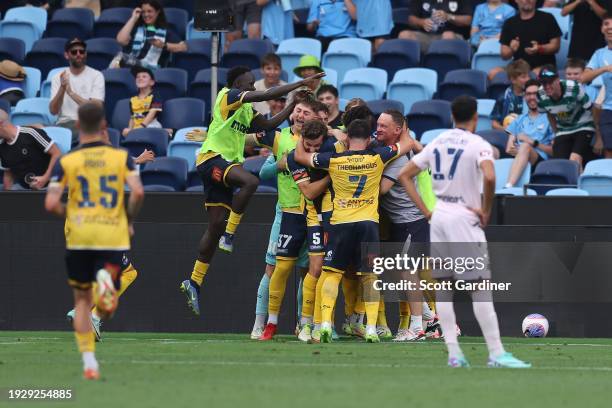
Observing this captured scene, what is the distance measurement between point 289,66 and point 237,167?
6.04 meters

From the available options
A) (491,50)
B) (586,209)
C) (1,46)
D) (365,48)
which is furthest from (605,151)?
(1,46)

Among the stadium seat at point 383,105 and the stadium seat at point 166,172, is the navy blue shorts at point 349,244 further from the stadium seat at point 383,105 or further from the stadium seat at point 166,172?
the stadium seat at point 383,105

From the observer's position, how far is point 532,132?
17.6 m

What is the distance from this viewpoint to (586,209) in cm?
1548

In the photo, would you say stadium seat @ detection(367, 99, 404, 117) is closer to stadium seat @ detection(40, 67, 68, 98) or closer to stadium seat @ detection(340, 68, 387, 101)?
stadium seat @ detection(340, 68, 387, 101)

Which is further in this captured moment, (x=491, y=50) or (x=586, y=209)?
(x=491, y=50)

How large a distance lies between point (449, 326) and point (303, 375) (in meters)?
1.22

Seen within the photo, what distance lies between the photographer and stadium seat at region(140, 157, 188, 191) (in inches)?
689

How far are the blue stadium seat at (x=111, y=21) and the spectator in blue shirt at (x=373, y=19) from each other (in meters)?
3.80

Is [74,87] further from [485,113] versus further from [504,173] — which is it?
[504,173]

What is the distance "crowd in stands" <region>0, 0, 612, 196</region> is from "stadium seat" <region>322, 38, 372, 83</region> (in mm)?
21

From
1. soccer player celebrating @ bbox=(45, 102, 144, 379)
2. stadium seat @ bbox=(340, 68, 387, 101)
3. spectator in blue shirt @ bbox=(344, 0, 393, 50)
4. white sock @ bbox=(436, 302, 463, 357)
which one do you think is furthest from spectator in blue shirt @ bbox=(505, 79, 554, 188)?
soccer player celebrating @ bbox=(45, 102, 144, 379)

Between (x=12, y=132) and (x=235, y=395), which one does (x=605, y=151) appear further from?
(x=235, y=395)

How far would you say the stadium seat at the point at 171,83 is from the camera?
1988cm
